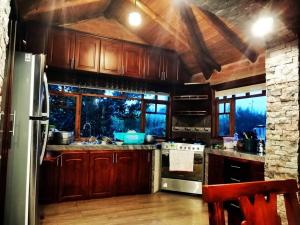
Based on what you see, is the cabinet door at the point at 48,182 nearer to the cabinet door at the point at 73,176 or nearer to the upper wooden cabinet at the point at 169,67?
the cabinet door at the point at 73,176

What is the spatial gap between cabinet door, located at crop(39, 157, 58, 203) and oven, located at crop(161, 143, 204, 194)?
1843 millimetres

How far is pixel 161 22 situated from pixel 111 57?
42.3 inches

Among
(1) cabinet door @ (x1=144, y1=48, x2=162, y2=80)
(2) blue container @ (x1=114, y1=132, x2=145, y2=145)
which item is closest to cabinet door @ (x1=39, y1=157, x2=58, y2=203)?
(2) blue container @ (x1=114, y1=132, x2=145, y2=145)

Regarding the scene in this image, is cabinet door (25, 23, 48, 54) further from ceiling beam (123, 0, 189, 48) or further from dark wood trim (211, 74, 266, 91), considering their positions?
dark wood trim (211, 74, 266, 91)

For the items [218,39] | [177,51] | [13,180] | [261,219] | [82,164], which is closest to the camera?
[261,219]

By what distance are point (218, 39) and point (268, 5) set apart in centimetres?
183

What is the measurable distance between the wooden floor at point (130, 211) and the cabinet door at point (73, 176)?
0.13 metres

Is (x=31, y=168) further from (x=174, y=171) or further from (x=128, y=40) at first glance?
(x=128, y=40)

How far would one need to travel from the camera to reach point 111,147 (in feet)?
12.9

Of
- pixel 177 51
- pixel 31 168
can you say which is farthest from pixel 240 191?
pixel 177 51

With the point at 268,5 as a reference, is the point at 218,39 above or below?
above

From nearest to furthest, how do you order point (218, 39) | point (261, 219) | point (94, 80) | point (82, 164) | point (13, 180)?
point (261, 219)
point (13, 180)
point (82, 164)
point (218, 39)
point (94, 80)

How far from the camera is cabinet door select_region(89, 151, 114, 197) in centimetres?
380

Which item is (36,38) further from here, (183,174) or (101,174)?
(183,174)
